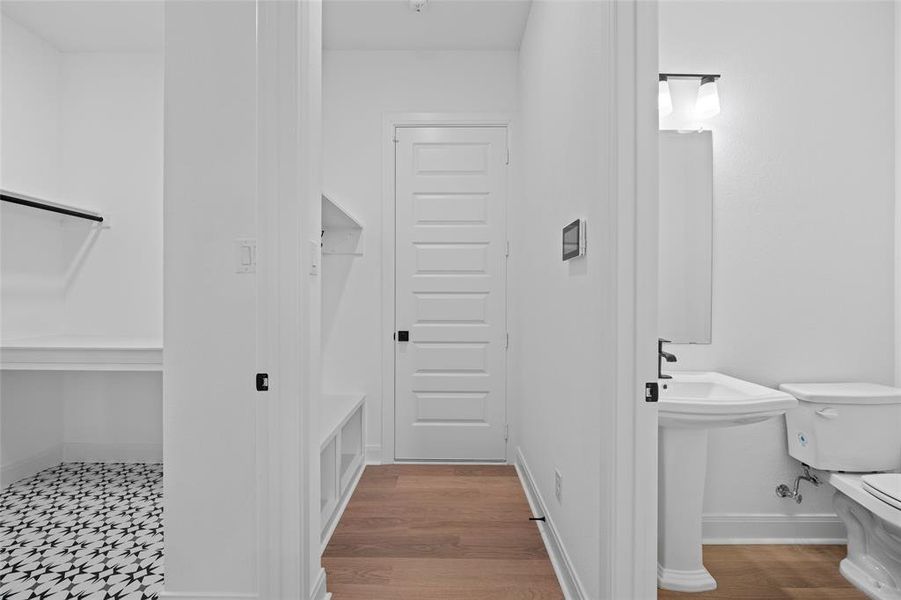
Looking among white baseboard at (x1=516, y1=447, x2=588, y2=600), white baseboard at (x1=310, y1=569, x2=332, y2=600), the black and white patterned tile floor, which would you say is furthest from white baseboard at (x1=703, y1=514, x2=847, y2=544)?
the black and white patterned tile floor

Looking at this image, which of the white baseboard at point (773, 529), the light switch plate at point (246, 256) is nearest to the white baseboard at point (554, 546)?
the white baseboard at point (773, 529)

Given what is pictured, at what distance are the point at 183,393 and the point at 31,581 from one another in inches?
Answer: 41.3

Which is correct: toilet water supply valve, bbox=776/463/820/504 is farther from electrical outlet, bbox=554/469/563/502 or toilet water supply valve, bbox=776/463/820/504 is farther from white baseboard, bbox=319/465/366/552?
white baseboard, bbox=319/465/366/552

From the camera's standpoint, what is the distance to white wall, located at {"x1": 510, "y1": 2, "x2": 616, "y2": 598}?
57.3 inches

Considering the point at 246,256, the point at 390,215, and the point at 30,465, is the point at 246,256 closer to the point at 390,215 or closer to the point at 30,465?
the point at 390,215

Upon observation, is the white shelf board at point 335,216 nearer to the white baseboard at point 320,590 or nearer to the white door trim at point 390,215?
the white door trim at point 390,215

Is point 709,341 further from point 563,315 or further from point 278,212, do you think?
point 278,212

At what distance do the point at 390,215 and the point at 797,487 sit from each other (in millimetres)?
2675

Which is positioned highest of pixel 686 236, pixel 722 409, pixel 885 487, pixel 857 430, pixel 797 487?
pixel 686 236

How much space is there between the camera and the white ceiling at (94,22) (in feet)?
9.41

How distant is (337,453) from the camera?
259cm

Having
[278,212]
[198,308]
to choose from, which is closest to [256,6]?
[278,212]

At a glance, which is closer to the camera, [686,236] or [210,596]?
[210,596]

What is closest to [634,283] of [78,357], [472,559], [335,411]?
[472,559]
